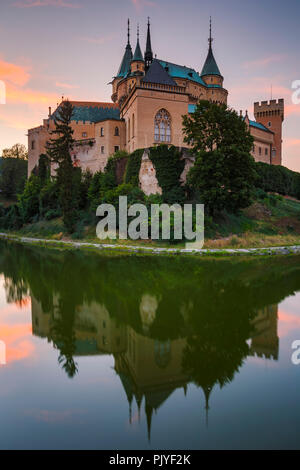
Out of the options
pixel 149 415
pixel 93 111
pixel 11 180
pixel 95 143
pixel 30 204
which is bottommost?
pixel 149 415

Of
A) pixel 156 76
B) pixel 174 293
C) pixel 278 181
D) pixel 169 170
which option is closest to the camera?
pixel 174 293

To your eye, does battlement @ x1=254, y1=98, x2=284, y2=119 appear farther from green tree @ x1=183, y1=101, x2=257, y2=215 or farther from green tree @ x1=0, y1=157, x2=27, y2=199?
green tree @ x1=0, y1=157, x2=27, y2=199

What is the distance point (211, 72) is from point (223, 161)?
28539 millimetres

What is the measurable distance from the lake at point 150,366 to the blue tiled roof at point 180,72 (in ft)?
112

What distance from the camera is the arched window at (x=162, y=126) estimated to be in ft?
91.7

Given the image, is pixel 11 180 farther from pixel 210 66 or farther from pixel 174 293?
pixel 174 293

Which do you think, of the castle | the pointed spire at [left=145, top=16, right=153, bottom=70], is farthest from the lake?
the pointed spire at [left=145, top=16, right=153, bottom=70]

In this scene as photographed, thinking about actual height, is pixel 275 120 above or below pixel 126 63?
below

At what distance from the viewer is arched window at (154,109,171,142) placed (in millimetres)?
27953

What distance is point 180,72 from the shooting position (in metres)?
38.8

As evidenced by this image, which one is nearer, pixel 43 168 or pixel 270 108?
pixel 43 168

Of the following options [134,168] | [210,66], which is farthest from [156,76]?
[210,66]

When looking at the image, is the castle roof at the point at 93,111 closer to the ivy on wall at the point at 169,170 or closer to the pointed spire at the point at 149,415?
the ivy on wall at the point at 169,170

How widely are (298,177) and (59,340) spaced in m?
40.6
